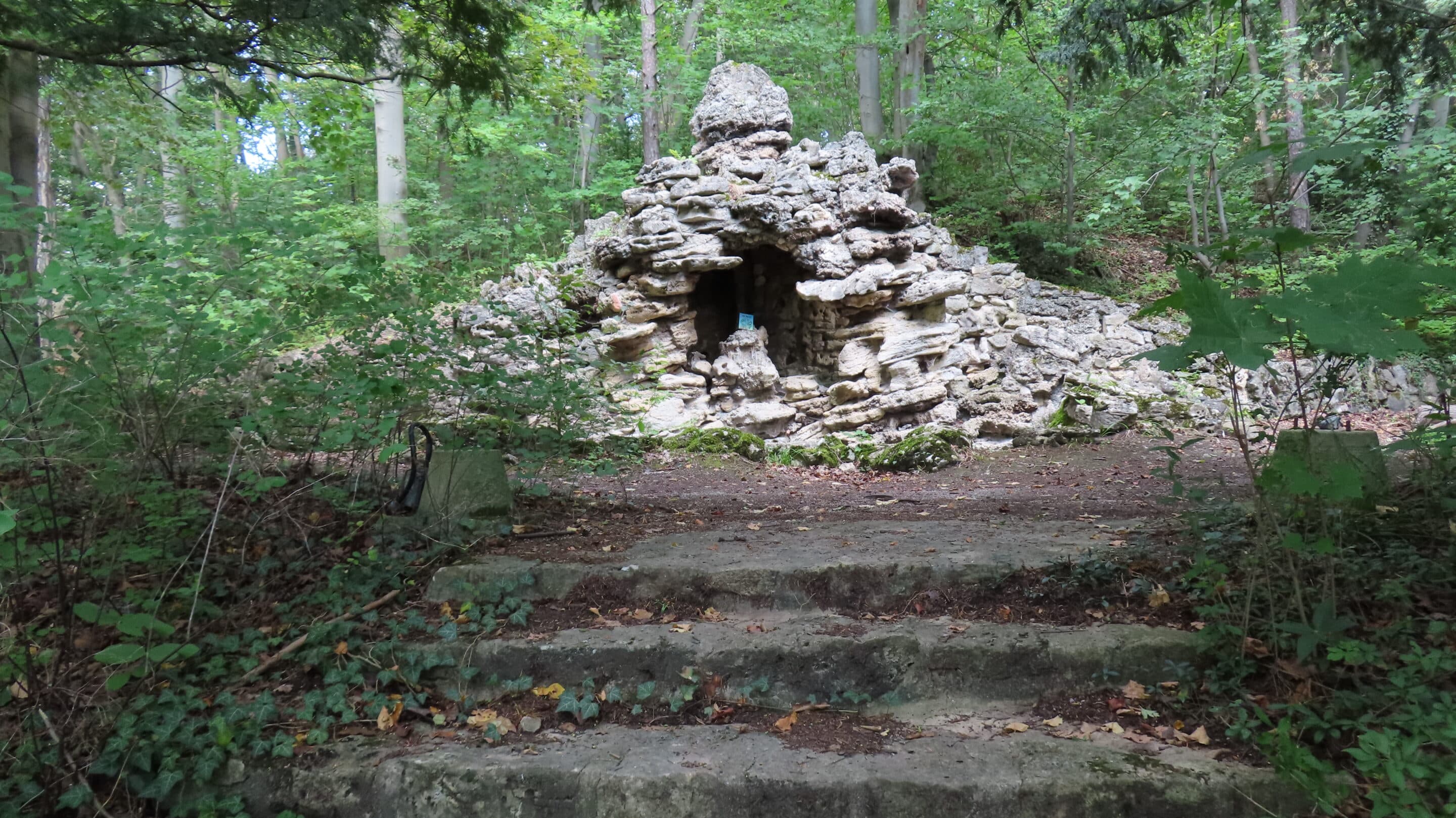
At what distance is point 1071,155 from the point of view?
40.2 feet

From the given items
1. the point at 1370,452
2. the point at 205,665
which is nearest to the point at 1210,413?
the point at 1370,452

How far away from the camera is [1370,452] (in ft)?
9.84

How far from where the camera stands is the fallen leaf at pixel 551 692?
271 centimetres

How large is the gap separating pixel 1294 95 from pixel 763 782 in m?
12.0

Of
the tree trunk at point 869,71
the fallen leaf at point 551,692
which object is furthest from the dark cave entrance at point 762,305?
the fallen leaf at point 551,692

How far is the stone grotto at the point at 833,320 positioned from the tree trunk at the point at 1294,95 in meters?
2.74

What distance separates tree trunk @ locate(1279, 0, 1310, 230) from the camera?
9.15 m

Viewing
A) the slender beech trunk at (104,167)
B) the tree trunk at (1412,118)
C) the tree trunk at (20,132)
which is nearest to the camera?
the tree trunk at (20,132)

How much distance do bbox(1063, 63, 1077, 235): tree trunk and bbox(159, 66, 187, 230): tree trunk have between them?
38.9 ft

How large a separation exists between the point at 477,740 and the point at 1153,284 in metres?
13.2

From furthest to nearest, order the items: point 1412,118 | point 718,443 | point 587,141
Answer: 1. point 587,141
2. point 718,443
3. point 1412,118

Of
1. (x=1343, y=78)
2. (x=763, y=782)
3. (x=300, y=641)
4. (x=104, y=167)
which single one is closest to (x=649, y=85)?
(x=104, y=167)

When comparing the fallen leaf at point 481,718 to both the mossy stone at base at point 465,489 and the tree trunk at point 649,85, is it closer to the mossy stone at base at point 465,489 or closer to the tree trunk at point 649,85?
the mossy stone at base at point 465,489

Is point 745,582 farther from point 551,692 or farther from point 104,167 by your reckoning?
point 104,167
